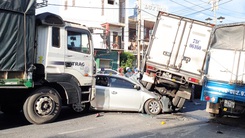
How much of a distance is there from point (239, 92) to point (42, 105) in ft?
18.1

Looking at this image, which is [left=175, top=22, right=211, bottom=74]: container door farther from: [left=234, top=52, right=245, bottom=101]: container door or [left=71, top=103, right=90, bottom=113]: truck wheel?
[left=71, top=103, right=90, bottom=113]: truck wheel

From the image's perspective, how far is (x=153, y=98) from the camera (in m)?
8.76

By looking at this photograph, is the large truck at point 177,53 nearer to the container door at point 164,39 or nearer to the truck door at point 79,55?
the container door at point 164,39

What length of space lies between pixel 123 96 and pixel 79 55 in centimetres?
212

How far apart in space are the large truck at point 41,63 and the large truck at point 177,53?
7.28ft

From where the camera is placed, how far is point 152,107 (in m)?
8.71

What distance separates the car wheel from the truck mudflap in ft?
2.25

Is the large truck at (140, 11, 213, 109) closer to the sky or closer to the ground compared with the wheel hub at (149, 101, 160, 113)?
closer to the sky

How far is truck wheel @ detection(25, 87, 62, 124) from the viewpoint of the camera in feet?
21.7

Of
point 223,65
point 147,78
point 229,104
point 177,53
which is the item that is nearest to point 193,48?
point 177,53

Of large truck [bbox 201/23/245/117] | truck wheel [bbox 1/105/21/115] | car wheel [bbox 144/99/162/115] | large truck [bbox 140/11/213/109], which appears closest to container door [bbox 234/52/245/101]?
large truck [bbox 201/23/245/117]

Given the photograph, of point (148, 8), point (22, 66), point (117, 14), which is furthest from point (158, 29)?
point (148, 8)

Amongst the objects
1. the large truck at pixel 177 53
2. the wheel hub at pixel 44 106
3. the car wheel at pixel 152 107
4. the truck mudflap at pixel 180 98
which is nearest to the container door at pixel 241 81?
the large truck at pixel 177 53

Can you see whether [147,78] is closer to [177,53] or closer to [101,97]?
[177,53]
